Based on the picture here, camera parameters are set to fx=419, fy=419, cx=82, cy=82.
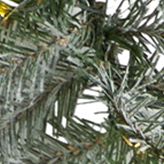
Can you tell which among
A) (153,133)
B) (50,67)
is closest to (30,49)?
(50,67)

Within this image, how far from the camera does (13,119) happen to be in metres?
0.42

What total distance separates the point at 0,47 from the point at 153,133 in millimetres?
154

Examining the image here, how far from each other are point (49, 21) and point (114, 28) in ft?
0.21

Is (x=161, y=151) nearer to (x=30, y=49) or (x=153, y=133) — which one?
(x=153, y=133)

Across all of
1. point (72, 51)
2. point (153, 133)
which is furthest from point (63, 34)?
point (153, 133)

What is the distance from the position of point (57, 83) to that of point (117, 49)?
0.08 m

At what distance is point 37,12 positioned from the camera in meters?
0.39

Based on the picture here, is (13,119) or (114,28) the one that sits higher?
(114,28)

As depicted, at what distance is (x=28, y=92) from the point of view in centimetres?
39

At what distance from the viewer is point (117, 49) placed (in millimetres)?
446

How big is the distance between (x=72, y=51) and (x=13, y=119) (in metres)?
0.10

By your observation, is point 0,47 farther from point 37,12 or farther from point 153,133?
point 153,133

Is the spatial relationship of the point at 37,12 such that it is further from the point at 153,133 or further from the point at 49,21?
the point at 153,133

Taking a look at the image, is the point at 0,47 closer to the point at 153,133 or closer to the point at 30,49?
the point at 30,49
